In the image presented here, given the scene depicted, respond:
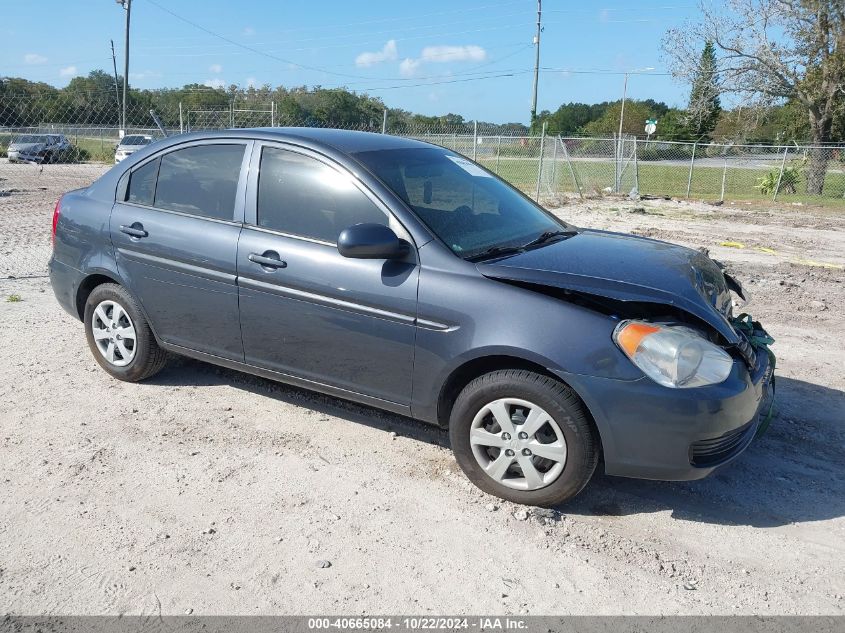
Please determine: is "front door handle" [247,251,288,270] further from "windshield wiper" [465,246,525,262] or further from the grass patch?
the grass patch

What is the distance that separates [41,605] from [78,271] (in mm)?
2753

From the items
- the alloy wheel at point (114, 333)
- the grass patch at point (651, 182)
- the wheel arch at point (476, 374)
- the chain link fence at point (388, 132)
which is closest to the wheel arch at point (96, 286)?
the alloy wheel at point (114, 333)

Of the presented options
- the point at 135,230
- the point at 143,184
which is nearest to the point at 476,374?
the point at 135,230

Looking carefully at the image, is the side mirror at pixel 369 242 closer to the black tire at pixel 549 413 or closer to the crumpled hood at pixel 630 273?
the crumpled hood at pixel 630 273

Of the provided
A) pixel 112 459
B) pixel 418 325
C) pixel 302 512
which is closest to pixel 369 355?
pixel 418 325

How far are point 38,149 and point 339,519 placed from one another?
1056 inches

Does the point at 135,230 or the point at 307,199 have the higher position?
the point at 307,199

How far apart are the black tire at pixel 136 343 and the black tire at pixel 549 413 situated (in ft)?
7.67

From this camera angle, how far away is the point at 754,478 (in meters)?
3.75

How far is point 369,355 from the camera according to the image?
12.2 ft

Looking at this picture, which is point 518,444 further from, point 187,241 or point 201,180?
point 201,180

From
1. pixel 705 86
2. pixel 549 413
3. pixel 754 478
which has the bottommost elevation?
pixel 754 478

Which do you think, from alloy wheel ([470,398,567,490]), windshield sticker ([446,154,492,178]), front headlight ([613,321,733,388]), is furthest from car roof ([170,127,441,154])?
front headlight ([613,321,733,388])

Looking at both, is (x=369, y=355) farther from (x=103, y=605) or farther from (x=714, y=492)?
(x=714, y=492)
